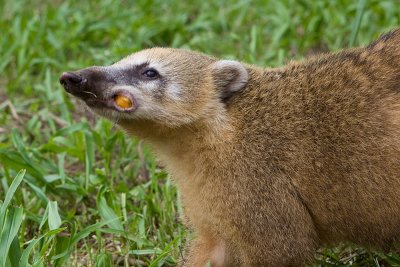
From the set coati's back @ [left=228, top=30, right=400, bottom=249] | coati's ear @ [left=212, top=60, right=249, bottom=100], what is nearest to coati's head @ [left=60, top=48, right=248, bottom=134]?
coati's ear @ [left=212, top=60, right=249, bottom=100]

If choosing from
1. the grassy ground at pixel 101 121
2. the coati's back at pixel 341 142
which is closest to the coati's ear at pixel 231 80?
the coati's back at pixel 341 142

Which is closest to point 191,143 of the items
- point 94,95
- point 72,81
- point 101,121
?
point 94,95

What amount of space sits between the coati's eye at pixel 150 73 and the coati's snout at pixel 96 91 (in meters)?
0.24

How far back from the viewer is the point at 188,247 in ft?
17.5

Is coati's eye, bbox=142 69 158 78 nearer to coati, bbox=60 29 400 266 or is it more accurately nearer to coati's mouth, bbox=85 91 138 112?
coati, bbox=60 29 400 266

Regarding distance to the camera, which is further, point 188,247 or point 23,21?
point 23,21

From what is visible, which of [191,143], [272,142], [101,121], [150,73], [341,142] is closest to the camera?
[341,142]

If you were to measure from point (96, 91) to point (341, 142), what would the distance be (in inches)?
56.6

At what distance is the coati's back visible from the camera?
4.69 metres

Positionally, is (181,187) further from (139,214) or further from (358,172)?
(358,172)

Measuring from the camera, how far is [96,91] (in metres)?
4.91

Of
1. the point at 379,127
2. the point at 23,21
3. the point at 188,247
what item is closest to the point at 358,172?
the point at 379,127

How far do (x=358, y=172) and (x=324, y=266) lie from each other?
79cm

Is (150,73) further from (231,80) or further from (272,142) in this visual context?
(272,142)
